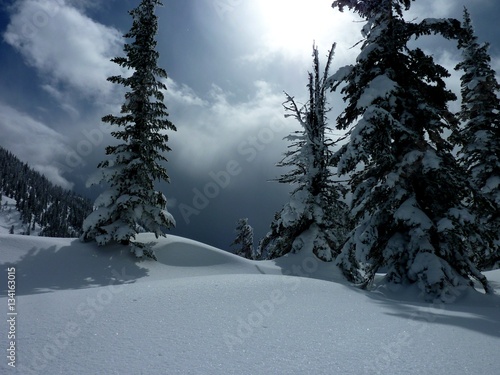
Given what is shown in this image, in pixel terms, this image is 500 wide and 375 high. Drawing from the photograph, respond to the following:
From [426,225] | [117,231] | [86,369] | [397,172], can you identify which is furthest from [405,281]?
[117,231]

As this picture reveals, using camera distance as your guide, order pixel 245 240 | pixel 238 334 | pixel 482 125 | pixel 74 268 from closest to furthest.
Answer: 1. pixel 238 334
2. pixel 74 268
3. pixel 482 125
4. pixel 245 240

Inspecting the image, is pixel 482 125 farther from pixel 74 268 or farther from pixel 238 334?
pixel 74 268

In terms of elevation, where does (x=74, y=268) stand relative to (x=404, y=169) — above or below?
below

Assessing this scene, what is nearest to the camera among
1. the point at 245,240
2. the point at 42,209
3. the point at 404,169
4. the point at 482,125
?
the point at 404,169

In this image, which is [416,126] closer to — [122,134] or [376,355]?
[376,355]

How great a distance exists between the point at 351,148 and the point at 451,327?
5.62 meters

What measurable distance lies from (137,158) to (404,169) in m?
11.1

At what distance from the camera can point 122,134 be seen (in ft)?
47.0

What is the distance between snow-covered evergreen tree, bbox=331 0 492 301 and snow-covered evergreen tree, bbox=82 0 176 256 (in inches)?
345

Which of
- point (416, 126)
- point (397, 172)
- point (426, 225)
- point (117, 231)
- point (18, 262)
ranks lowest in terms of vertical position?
point (18, 262)

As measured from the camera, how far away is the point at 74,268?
36.5 feet

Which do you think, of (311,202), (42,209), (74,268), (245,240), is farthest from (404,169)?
(42,209)

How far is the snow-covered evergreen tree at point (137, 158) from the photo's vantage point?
1288 cm

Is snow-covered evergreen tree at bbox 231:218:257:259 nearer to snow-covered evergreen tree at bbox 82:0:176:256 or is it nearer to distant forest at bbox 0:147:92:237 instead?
snow-covered evergreen tree at bbox 82:0:176:256
